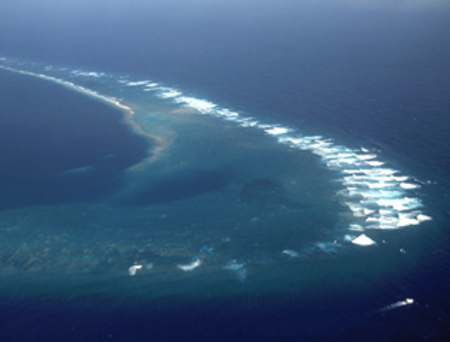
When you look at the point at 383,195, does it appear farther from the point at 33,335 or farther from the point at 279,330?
the point at 33,335

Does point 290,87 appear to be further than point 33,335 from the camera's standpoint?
Yes

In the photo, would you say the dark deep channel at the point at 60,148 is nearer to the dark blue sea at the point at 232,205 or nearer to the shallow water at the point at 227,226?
the dark blue sea at the point at 232,205

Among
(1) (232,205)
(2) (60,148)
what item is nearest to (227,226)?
(1) (232,205)

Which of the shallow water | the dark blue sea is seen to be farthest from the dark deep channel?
the shallow water

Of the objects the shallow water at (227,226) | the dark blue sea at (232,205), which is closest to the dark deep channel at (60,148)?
the dark blue sea at (232,205)

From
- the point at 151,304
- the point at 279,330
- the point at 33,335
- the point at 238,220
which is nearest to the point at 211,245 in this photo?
the point at 238,220

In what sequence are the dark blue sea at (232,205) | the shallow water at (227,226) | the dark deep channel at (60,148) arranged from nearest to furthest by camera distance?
the dark blue sea at (232,205)
the shallow water at (227,226)
the dark deep channel at (60,148)

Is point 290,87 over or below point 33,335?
over

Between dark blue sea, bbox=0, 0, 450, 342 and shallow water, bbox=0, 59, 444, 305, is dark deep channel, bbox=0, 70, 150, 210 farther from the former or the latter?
shallow water, bbox=0, 59, 444, 305

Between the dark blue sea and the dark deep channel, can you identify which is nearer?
the dark blue sea
